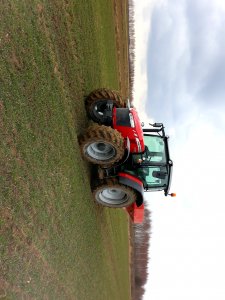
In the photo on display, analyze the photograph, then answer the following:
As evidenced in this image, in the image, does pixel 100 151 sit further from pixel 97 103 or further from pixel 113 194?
pixel 113 194

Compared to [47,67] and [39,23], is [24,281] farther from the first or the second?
[39,23]

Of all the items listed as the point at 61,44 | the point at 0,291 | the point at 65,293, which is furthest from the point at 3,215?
the point at 61,44

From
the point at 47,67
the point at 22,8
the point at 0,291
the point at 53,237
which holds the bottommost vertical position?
the point at 53,237

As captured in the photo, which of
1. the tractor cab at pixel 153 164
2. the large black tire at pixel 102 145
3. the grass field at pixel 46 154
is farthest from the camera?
the tractor cab at pixel 153 164

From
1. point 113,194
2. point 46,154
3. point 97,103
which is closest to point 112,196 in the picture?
point 113,194

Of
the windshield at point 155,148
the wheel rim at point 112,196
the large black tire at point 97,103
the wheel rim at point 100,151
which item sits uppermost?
the large black tire at point 97,103

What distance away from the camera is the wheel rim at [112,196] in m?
10.4

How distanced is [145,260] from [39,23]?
33.2 metres

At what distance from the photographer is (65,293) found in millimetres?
7988

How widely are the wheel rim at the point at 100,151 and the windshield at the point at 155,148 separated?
3.07 feet

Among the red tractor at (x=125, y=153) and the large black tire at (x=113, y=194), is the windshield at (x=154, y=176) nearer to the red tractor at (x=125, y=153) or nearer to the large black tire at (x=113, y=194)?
the red tractor at (x=125, y=153)

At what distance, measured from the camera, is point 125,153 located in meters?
9.25

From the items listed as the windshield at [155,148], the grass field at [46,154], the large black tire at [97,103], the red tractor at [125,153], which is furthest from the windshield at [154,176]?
the large black tire at [97,103]

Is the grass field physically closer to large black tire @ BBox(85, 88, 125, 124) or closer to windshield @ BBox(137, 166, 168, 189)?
large black tire @ BBox(85, 88, 125, 124)
